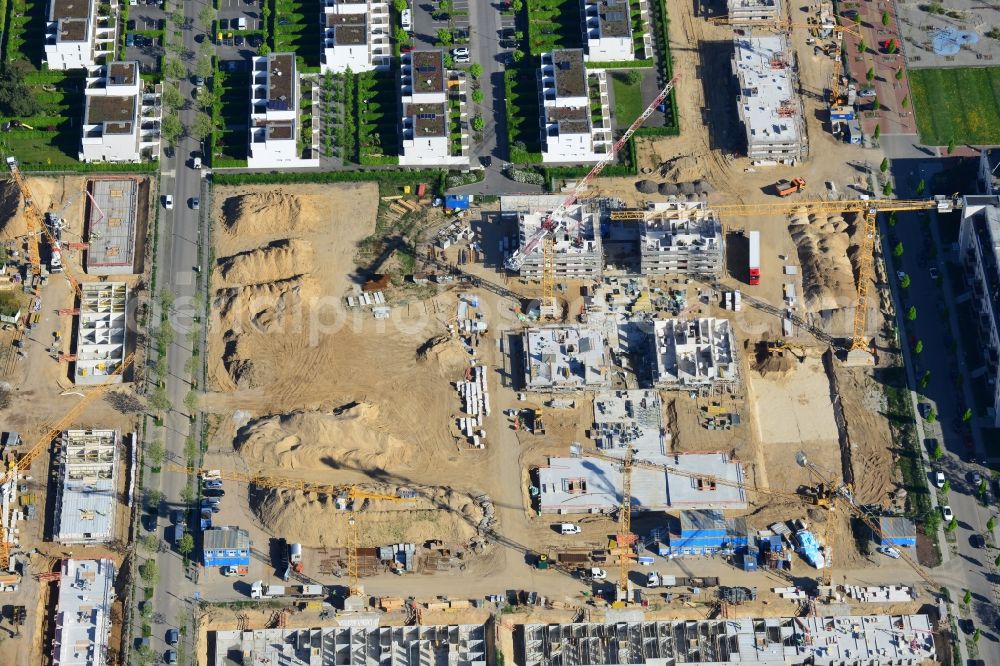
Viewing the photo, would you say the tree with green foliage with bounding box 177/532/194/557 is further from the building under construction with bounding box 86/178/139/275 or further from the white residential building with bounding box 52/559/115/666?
the building under construction with bounding box 86/178/139/275

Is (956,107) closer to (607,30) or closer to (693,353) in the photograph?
(607,30)

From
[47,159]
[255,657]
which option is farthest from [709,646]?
[47,159]

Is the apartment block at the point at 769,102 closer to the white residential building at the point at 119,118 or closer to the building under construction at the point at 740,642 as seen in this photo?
the building under construction at the point at 740,642

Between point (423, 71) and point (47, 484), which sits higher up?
point (423, 71)

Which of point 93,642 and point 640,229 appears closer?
point 93,642

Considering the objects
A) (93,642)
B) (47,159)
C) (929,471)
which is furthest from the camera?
(47,159)

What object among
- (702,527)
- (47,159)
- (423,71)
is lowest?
(702,527)

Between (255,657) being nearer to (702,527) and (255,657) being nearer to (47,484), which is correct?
(47,484)

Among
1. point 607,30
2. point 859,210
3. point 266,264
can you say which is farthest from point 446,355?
point 859,210
